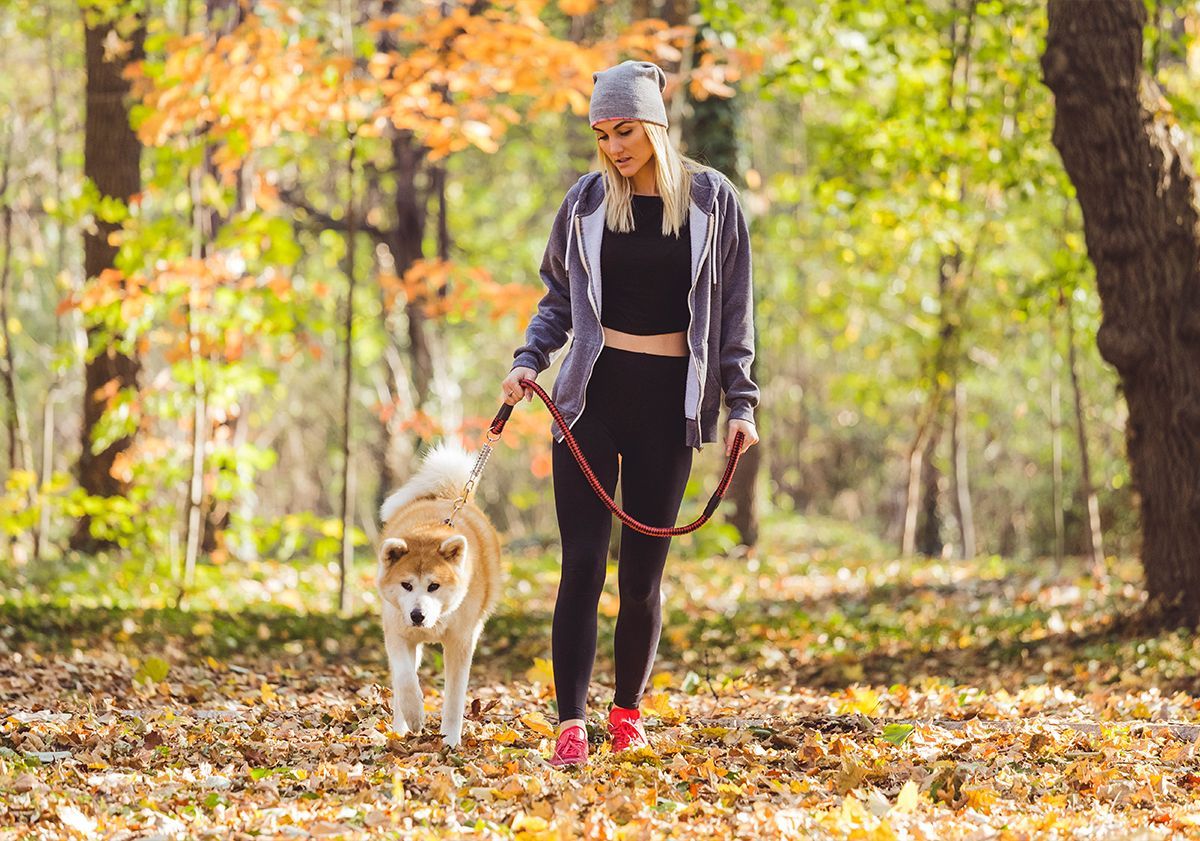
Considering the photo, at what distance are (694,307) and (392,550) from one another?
4.52ft

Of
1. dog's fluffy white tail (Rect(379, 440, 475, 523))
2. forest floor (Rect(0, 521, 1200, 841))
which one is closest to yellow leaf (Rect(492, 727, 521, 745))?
forest floor (Rect(0, 521, 1200, 841))

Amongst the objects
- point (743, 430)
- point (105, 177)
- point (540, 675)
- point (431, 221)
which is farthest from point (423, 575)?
point (431, 221)

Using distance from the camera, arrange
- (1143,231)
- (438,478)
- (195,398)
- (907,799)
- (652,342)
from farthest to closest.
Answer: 1. (195,398)
2. (1143,231)
3. (438,478)
4. (652,342)
5. (907,799)

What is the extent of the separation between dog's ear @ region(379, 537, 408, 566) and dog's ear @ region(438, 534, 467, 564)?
0.44ft

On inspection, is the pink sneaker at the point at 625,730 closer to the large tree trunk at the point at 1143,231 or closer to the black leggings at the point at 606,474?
the black leggings at the point at 606,474

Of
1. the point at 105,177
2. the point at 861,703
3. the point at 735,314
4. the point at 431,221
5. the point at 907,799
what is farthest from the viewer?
the point at 431,221

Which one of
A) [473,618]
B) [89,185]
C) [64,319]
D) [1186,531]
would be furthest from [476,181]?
[473,618]

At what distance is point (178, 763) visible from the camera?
448 cm

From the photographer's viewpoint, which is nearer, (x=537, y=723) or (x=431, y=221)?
(x=537, y=723)

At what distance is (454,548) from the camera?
15.1 feet

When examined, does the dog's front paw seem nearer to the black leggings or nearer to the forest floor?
the forest floor

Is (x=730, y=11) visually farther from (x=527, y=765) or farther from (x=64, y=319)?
(x=64, y=319)

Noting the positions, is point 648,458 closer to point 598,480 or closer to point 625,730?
point 598,480

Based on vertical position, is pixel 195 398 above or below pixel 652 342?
below
